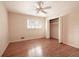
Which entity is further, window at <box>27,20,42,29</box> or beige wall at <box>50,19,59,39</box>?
beige wall at <box>50,19,59,39</box>

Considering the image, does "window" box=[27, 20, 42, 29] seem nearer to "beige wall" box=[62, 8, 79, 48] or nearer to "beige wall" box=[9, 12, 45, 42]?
"beige wall" box=[9, 12, 45, 42]

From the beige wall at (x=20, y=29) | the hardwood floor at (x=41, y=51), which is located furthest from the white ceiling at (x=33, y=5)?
the hardwood floor at (x=41, y=51)

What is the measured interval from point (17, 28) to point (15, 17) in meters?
0.62

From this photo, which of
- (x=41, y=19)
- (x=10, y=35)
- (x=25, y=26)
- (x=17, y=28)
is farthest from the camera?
(x=41, y=19)

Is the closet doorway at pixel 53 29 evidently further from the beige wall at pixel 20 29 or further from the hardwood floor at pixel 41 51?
the hardwood floor at pixel 41 51

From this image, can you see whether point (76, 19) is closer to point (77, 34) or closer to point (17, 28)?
point (77, 34)

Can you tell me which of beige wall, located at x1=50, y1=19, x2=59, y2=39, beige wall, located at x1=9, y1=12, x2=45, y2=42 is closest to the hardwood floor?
beige wall, located at x1=9, y1=12, x2=45, y2=42

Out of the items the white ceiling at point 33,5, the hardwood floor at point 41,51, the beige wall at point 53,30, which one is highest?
the white ceiling at point 33,5

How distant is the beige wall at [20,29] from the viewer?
3736mm

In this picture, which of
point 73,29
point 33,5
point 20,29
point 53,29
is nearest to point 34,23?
point 20,29

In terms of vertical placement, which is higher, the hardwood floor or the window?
the window

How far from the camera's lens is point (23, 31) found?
13.9ft

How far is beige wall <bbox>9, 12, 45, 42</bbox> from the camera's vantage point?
147 inches

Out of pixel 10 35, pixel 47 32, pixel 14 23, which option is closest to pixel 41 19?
pixel 47 32
